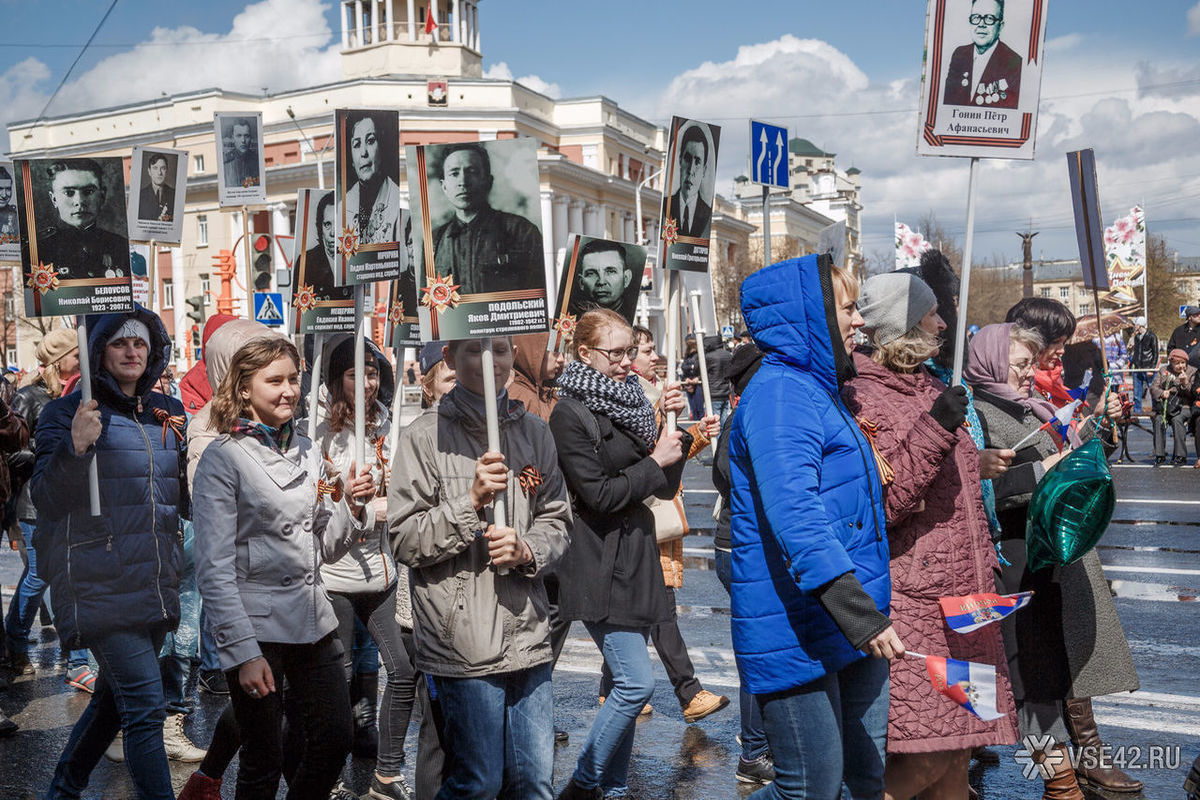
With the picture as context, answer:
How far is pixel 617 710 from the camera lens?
4621 millimetres

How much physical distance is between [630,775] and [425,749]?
1.39 metres

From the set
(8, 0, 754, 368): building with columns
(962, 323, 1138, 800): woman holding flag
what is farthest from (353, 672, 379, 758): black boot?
(8, 0, 754, 368): building with columns

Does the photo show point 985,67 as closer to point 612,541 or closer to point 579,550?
point 612,541

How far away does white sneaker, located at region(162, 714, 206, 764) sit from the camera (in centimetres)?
579

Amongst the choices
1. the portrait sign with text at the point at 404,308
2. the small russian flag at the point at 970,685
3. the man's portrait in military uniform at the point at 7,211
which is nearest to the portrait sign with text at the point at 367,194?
the portrait sign with text at the point at 404,308

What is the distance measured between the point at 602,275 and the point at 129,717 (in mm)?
3740

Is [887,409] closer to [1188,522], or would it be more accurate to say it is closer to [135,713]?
[135,713]

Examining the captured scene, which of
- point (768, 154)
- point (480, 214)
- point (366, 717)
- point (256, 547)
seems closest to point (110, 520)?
point (256, 547)

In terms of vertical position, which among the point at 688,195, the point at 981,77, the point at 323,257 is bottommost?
the point at 323,257

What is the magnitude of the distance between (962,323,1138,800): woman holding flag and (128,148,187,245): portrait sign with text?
4611mm

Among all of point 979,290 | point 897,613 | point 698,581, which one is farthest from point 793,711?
point 979,290

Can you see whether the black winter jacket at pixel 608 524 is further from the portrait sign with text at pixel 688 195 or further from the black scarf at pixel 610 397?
the portrait sign with text at pixel 688 195

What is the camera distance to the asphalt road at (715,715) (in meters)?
5.20

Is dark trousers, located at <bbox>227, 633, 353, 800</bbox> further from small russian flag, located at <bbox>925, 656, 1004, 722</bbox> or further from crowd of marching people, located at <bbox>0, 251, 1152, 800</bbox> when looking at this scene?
small russian flag, located at <bbox>925, 656, 1004, 722</bbox>
